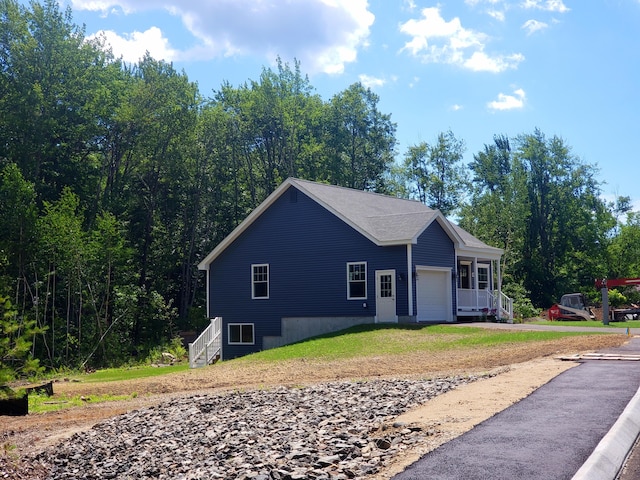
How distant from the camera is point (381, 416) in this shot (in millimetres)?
Result: 9711

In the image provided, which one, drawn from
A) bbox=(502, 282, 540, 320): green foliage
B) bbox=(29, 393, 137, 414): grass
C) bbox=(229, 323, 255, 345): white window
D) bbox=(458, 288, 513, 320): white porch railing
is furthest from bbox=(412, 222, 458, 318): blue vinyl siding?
bbox=(29, 393, 137, 414): grass

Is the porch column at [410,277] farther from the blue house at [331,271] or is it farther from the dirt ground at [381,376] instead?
the dirt ground at [381,376]

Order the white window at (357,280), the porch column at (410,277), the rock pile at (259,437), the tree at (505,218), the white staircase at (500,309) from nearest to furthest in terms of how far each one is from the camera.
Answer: the rock pile at (259,437) < the porch column at (410,277) < the white window at (357,280) < the white staircase at (500,309) < the tree at (505,218)

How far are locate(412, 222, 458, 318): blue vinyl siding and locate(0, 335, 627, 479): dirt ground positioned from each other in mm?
7593

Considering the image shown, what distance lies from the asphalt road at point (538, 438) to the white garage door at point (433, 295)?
1608 cm

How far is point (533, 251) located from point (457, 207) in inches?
319

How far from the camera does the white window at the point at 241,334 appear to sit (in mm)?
30875

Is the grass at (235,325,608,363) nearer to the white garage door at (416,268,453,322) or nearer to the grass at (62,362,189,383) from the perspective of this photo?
the white garage door at (416,268,453,322)

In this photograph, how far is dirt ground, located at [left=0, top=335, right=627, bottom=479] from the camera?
9.56 meters

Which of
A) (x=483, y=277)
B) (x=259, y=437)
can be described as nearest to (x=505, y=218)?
(x=483, y=277)

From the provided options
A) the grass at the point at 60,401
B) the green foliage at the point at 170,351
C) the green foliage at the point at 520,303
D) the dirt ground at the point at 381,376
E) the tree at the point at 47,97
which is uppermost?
the tree at the point at 47,97

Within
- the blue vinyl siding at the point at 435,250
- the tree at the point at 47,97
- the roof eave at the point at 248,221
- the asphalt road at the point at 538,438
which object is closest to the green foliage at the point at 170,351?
the roof eave at the point at 248,221

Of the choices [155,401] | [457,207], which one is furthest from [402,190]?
[155,401]

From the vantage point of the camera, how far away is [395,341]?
2266cm
